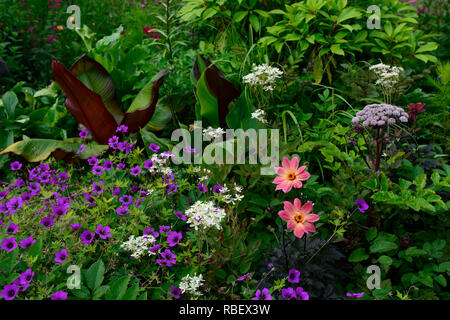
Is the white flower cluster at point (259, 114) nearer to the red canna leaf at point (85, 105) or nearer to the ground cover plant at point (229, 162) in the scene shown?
the ground cover plant at point (229, 162)

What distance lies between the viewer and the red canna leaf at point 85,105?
2.79 meters

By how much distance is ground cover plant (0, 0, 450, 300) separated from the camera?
1.73 m

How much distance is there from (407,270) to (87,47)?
2.96 meters

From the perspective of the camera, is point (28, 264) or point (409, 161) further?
point (409, 161)

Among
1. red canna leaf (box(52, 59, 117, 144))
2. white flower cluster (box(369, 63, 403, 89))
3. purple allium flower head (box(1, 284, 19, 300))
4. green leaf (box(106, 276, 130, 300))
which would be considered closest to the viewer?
purple allium flower head (box(1, 284, 19, 300))

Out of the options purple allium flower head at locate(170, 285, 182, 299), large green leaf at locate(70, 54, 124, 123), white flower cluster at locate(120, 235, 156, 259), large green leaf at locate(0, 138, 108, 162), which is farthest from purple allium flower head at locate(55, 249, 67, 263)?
large green leaf at locate(70, 54, 124, 123)

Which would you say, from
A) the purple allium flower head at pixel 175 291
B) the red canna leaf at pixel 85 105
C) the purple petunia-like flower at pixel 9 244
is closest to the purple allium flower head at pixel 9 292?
the purple petunia-like flower at pixel 9 244

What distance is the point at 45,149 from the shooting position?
9.59 ft

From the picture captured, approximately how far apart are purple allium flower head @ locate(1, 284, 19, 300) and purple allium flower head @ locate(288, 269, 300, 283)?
1011 millimetres

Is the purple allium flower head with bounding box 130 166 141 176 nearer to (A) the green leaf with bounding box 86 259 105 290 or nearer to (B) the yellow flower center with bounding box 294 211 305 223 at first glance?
(A) the green leaf with bounding box 86 259 105 290

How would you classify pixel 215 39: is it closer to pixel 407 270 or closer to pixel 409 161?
pixel 409 161

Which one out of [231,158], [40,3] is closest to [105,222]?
[231,158]

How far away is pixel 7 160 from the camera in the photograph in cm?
295

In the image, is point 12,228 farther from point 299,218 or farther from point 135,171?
point 299,218
